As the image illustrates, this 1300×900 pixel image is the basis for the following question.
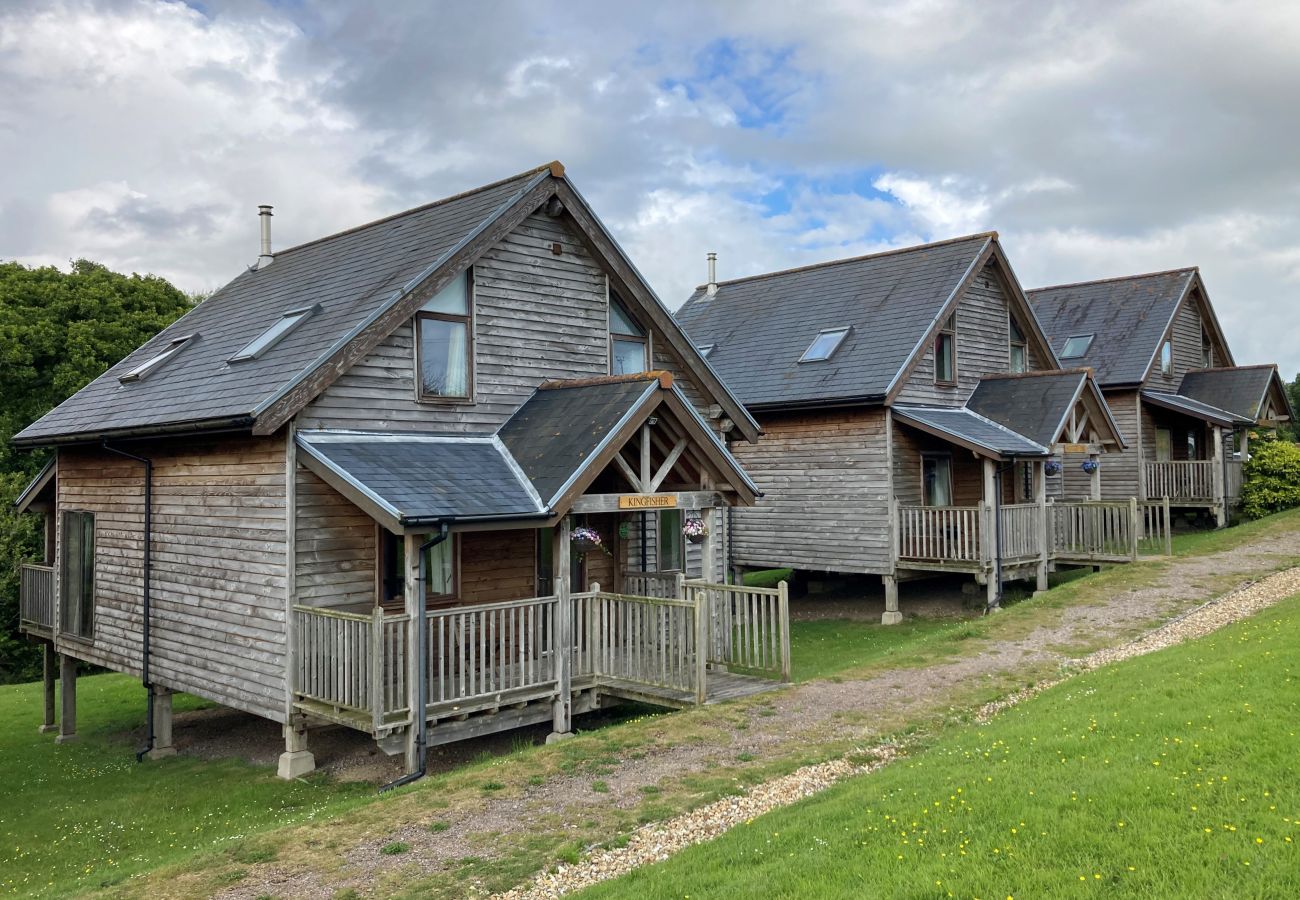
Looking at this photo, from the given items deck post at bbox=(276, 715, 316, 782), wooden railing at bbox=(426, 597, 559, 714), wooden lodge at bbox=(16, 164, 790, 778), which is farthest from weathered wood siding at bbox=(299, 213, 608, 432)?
deck post at bbox=(276, 715, 316, 782)

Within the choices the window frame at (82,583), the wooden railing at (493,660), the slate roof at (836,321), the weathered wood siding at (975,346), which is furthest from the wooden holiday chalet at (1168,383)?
the window frame at (82,583)

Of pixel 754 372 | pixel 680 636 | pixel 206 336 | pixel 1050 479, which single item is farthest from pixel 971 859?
pixel 1050 479

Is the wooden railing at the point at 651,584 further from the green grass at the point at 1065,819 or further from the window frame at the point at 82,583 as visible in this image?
the window frame at the point at 82,583

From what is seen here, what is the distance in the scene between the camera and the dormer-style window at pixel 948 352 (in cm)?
2444

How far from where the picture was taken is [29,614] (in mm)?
19500

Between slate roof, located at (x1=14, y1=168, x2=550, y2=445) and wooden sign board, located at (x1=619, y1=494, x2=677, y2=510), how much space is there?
13.8ft

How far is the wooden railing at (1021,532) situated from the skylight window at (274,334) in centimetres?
1391

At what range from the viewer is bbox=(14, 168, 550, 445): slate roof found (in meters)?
13.7

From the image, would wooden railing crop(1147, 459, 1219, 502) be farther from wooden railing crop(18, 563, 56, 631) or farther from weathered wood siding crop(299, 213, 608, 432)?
wooden railing crop(18, 563, 56, 631)

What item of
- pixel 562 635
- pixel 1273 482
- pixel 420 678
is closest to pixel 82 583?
pixel 420 678

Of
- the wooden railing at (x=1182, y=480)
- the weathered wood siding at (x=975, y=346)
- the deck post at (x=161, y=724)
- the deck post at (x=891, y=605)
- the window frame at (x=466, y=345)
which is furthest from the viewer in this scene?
the wooden railing at (x=1182, y=480)

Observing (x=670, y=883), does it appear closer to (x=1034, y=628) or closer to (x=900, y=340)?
(x=1034, y=628)

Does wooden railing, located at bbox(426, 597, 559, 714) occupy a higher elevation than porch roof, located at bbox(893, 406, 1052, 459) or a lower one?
lower

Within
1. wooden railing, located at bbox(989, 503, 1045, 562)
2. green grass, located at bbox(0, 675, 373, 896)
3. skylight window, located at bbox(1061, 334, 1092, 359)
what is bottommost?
green grass, located at bbox(0, 675, 373, 896)
